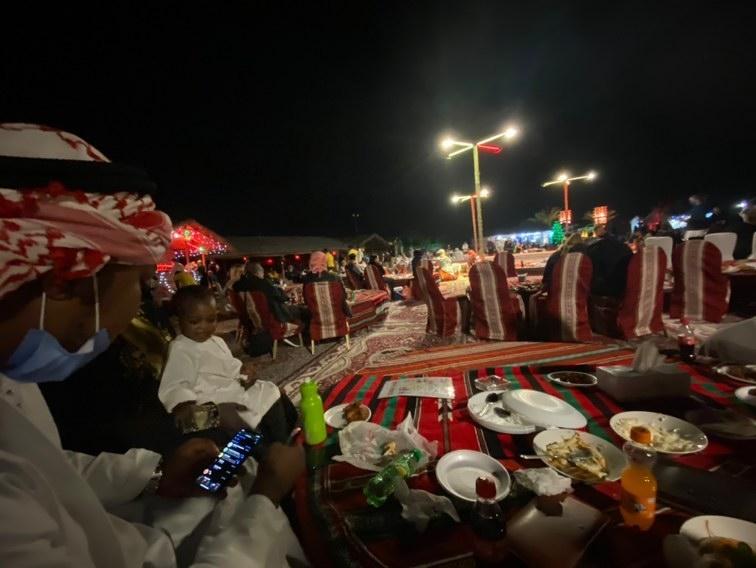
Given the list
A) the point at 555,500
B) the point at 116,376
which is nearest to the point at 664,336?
the point at 555,500

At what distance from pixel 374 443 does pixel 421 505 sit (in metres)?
0.39

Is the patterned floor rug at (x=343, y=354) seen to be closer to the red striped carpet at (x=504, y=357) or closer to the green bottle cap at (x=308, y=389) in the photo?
the red striped carpet at (x=504, y=357)

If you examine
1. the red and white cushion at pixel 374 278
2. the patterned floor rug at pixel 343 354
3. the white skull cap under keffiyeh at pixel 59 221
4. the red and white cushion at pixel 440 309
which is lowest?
the patterned floor rug at pixel 343 354

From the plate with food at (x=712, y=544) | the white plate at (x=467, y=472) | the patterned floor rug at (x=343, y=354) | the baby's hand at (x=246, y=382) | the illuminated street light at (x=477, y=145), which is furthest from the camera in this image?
the illuminated street light at (x=477, y=145)

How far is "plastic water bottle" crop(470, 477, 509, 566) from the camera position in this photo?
2.64 ft

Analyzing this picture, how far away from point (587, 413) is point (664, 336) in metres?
4.38

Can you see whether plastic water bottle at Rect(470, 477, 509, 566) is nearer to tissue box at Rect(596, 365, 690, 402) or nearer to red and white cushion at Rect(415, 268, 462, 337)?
tissue box at Rect(596, 365, 690, 402)

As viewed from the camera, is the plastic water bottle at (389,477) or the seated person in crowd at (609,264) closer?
the plastic water bottle at (389,477)

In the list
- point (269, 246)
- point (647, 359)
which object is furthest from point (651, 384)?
point (269, 246)

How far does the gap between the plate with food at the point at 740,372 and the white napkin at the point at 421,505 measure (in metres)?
1.75

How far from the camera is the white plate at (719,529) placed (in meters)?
0.78

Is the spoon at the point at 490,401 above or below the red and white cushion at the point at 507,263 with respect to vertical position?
below

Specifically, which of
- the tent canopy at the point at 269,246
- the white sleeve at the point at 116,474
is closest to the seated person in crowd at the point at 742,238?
the white sleeve at the point at 116,474

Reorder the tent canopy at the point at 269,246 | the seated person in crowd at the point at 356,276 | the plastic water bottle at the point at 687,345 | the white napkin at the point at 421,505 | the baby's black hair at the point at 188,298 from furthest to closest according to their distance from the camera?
the tent canopy at the point at 269,246 → the seated person in crowd at the point at 356,276 → the baby's black hair at the point at 188,298 → the plastic water bottle at the point at 687,345 → the white napkin at the point at 421,505
